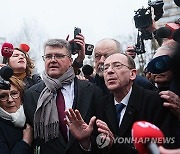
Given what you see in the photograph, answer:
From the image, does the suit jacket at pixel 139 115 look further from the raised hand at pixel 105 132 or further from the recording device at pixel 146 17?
the recording device at pixel 146 17

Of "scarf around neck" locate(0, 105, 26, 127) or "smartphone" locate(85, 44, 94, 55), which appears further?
"smartphone" locate(85, 44, 94, 55)

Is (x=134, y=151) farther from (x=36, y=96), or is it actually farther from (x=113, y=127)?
(x=36, y=96)

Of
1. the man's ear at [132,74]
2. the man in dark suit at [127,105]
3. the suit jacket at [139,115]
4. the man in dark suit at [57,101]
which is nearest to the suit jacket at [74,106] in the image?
the man in dark suit at [57,101]

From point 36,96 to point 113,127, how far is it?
0.79m

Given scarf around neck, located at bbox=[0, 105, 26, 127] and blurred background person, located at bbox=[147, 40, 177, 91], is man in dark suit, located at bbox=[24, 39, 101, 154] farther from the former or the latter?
blurred background person, located at bbox=[147, 40, 177, 91]

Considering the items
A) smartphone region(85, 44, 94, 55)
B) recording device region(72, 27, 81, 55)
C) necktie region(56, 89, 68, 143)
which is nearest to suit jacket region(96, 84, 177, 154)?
necktie region(56, 89, 68, 143)

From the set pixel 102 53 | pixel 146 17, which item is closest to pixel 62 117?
pixel 102 53

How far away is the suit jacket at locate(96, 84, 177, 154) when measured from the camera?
8.24 feet

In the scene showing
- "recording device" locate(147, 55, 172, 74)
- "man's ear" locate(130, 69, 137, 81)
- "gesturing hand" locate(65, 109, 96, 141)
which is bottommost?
"gesturing hand" locate(65, 109, 96, 141)

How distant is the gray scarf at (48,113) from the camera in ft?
9.45

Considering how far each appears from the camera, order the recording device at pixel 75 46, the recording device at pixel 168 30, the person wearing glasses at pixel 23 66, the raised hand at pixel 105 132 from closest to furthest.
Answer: the raised hand at pixel 105 132
the recording device at pixel 168 30
the recording device at pixel 75 46
the person wearing glasses at pixel 23 66

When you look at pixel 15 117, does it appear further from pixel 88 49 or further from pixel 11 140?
pixel 88 49

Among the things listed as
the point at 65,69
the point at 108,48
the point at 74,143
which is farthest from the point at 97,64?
the point at 74,143

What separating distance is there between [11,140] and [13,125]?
13 centimetres
